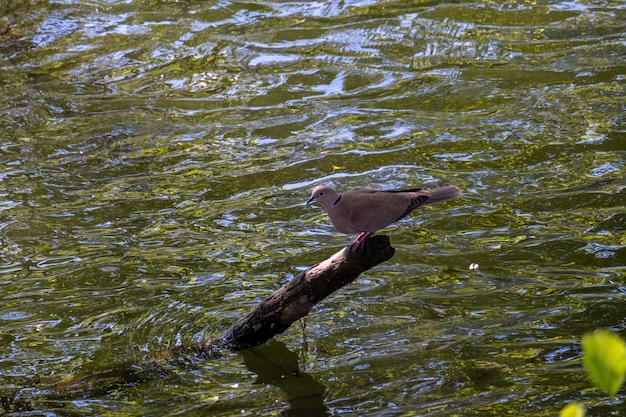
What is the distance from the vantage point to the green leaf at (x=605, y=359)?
1.04 m

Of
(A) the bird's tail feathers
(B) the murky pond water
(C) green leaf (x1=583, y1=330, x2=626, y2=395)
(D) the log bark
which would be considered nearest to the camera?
(C) green leaf (x1=583, y1=330, x2=626, y2=395)

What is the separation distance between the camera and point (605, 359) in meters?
1.05

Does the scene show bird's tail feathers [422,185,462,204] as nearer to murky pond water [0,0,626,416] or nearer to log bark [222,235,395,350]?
log bark [222,235,395,350]

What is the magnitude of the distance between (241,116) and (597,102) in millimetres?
3653

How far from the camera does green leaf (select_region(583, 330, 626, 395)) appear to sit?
1.04 metres

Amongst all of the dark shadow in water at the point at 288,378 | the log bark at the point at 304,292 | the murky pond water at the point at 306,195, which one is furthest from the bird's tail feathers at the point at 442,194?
the dark shadow in water at the point at 288,378

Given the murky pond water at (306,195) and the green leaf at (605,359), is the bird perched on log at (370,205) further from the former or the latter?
the green leaf at (605,359)

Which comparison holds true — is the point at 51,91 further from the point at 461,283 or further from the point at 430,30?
the point at 461,283

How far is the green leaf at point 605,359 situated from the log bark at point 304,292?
279 centimetres

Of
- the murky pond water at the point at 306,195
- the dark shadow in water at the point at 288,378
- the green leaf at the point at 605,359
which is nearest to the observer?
the green leaf at the point at 605,359

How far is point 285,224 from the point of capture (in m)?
6.83

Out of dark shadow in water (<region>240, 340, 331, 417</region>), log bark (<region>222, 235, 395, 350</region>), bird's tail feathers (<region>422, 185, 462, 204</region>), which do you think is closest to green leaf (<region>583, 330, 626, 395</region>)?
log bark (<region>222, 235, 395, 350</region>)

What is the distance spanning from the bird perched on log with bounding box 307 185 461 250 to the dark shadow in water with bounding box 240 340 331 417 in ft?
3.35

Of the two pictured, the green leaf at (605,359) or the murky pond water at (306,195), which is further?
the murky pond water at (306,195)
